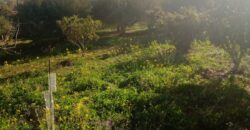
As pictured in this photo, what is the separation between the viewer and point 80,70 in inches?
1219

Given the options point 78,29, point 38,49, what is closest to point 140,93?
point 78,29

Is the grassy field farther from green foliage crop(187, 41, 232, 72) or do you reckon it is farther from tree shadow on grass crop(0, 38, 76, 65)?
tree shadow on grass crop(0, 38, 76, 65)

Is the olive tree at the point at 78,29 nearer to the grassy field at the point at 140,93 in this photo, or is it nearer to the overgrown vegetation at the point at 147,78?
the overgrown vegetation at the point at 147,78

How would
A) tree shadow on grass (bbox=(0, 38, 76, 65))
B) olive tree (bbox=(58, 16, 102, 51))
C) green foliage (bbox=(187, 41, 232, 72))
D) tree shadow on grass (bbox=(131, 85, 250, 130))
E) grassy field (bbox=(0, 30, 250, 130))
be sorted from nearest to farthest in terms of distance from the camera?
tree shadow on grass (bbox=(131, 85, 250, 130)), grassy field (bbox=(0, 30, 250, 130)), green foliage (bbox=(187, 41, 232, 72)), olive tree (bbox=(58, 16, 102, 51)), tree shadow on grass (bbox=(0, 38, 76, 65))

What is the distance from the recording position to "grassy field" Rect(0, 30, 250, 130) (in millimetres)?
20156

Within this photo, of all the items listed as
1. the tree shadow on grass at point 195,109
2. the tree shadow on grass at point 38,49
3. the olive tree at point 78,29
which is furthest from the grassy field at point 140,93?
the tree shadow on grass at point 38,49

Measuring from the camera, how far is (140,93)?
23750 millimetres

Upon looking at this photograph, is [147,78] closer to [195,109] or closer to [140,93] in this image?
[140,93]

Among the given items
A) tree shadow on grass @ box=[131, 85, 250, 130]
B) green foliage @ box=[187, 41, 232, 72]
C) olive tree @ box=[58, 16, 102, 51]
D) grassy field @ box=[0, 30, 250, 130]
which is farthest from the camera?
olive tree @ box=[58, 16, 102, 51]

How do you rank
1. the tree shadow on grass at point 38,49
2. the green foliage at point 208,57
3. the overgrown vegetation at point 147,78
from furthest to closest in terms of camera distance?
the tree shadow on grass at point 38,49 < the green foliage at point 208,57 < the overgrown vegetation at point 147,78

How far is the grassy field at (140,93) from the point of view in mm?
20156

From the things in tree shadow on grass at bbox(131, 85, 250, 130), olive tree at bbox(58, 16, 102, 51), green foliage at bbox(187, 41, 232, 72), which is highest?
olive tree at bbox(58, 16, 102, 51)

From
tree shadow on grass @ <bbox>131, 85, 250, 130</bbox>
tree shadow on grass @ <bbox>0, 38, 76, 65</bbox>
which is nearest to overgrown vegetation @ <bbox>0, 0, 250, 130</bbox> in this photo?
tree shadow on grass @ <bbox>131, 85, 250, 130</bbox>

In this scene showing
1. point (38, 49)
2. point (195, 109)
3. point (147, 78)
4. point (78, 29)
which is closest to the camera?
point (195, 109)
